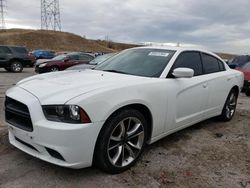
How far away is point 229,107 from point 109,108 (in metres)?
3.69

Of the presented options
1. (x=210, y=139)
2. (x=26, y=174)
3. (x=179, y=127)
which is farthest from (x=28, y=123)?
(x=210, y=139)

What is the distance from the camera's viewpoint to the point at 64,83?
3.51 m

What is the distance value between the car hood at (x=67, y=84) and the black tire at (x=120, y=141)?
42 cm

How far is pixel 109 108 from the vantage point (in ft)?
10.4

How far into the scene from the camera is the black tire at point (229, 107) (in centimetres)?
587

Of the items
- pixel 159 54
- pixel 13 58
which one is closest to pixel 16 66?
pixel 13 58

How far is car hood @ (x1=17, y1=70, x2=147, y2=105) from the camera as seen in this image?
3.11 m

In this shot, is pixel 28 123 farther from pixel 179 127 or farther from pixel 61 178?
pixel 179 127

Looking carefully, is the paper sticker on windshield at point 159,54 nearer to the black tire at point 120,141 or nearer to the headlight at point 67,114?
the black tire at point 120,141

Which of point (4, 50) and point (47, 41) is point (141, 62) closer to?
point (4, 50)

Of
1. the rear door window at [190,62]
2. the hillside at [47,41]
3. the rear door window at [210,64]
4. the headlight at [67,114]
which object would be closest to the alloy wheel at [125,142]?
the headlight at [67,114]

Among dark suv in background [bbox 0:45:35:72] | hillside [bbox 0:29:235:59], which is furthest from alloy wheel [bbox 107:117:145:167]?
hillside [bbox 0:29:235:59]

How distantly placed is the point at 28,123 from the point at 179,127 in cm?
226

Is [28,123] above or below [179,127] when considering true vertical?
above
